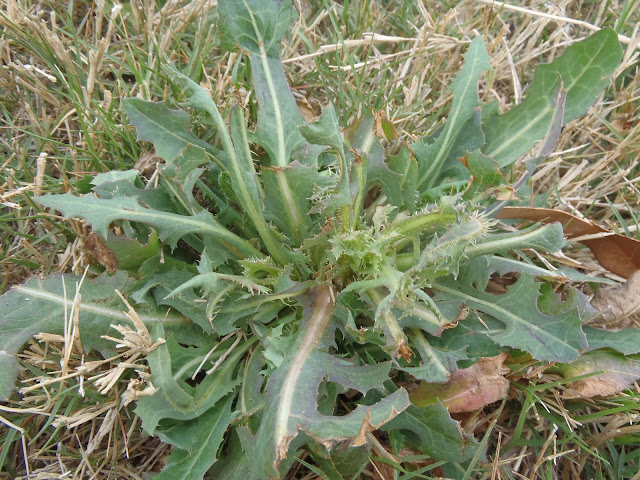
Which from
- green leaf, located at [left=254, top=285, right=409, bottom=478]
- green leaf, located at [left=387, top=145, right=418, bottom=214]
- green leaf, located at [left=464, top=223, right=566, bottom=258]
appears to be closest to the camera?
green leaf, located at [left=254, top=285, right=409, bottom=478]

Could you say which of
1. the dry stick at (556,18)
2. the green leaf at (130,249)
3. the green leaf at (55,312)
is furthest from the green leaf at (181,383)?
the dry stick at (556,18)

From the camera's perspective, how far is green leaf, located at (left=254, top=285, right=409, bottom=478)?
135 centimetres

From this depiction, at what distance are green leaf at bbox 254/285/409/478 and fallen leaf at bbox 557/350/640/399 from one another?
2.51 ft

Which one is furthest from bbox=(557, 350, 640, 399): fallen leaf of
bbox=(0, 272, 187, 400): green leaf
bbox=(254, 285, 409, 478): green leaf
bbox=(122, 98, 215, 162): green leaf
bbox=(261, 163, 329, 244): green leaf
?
bbox=(122, 98, 215, 162): green leaf

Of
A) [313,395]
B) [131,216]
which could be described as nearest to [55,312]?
[131,216]

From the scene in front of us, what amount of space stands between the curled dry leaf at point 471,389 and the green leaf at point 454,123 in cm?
71

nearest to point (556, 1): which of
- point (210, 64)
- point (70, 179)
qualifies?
point (210, 64)

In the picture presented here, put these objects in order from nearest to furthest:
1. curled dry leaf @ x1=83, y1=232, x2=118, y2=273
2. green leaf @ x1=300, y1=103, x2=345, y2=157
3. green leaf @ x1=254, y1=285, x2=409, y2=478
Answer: green leaf @ x1=254, y1=285, x2=409, y2=478 < green leaf @ x1=300, y1=103, x2=345, y2=157 < curled dry leaf @ x1=83, y1=232, x2=118, y2=273

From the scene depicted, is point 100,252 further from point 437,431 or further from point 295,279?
point 437,431

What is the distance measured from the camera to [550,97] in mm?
2062

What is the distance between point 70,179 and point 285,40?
114cm

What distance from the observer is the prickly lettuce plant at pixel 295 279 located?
1.60 meters

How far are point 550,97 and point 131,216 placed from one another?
1.62 metres

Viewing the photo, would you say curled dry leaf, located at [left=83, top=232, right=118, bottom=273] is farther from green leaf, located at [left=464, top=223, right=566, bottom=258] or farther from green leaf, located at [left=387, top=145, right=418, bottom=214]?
green leaf, located at [left=464, top=223, right=566, bottom=258]
